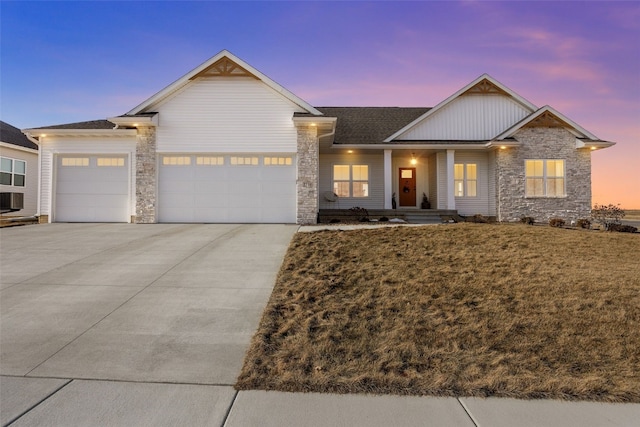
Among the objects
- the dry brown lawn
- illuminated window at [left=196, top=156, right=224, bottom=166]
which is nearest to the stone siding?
the dry brown lawn

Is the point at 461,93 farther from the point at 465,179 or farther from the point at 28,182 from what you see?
the point at 28,182

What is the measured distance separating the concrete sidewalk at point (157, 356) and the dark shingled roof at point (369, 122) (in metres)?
10.3

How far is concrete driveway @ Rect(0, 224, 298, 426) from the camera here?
2.92 meters

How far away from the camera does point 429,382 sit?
324 cm

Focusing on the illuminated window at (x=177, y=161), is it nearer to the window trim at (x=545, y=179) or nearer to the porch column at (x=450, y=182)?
the porch column at (x=450, y=182)

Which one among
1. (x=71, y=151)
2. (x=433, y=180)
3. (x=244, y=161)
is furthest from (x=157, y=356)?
(x=433, y=180)

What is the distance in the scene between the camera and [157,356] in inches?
148

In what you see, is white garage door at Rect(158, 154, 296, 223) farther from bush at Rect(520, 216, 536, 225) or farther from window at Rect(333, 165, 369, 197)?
bush at Rect(520, 216, 536, 225)

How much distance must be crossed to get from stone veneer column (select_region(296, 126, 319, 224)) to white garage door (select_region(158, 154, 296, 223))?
0.96ft

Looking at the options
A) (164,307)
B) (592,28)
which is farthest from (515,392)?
(592,28)

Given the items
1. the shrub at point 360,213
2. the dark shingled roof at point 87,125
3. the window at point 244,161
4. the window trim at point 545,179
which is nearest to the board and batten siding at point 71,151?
the dark shingled roof at point 87,125

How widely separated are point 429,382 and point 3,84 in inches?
846

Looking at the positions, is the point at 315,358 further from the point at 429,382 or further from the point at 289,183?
the point at 289,183

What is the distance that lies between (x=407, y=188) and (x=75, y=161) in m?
15.4
